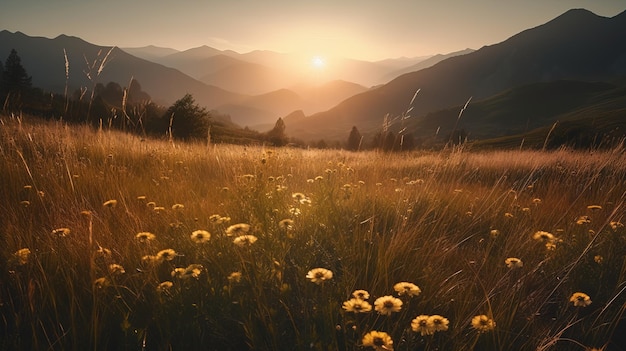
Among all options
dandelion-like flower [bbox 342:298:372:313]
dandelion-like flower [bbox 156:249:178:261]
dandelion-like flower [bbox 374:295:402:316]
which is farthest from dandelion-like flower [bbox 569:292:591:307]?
dandelion-like flower [bbox 156:249:178:261]

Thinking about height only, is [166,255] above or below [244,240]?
below

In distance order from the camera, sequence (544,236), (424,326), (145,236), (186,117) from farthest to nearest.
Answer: (186,117), (544,236), (145,236), (424,326)

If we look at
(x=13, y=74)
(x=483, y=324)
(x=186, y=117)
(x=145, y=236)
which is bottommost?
(x=483, y=324)

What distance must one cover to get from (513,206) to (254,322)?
3.63 metres

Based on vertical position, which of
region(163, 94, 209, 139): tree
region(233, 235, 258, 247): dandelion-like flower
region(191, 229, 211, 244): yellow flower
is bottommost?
region(191, 229, 211, 244): yellow flower

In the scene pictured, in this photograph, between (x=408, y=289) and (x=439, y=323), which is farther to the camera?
(x=408, y=289)

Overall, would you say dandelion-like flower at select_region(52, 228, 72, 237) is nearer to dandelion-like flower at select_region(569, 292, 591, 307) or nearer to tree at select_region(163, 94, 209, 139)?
dandelion-like flower at select_region(569, 292, 591, 307)

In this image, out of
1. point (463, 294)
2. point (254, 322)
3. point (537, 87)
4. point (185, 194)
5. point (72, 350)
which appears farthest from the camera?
point (537, 87)

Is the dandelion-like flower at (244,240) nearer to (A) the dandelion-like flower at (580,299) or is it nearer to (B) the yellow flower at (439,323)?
(B) the yellow flower at (439,323)

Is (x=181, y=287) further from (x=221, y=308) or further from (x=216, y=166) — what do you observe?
(x=216, y=166)

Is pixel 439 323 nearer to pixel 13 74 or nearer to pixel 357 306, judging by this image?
pixel 357 306

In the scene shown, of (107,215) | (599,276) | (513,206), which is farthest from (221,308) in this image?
(513,206)

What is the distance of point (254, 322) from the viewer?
1.62 metres

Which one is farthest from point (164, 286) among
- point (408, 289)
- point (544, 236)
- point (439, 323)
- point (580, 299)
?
point (544, 236)
